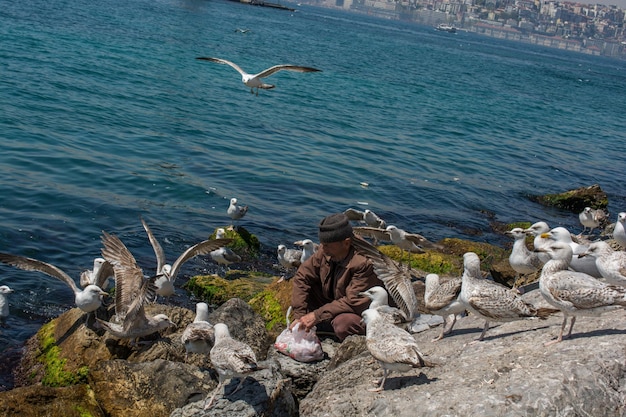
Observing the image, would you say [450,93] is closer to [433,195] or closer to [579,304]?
[433,195]

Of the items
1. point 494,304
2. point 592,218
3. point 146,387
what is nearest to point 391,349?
point 494,304

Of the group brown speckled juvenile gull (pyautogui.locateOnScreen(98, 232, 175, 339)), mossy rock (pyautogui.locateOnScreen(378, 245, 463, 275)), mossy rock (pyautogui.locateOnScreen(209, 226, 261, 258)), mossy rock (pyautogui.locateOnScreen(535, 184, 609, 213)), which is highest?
brown speckled juvenile gull (pyautogui.locateOnScreen(98, 232, 175, 339))

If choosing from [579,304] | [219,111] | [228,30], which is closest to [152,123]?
[219,111]

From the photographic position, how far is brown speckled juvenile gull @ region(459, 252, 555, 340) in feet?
22.4

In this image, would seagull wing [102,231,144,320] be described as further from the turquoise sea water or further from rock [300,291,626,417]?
rock [300,291,626,417]

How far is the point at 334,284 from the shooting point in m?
8.22

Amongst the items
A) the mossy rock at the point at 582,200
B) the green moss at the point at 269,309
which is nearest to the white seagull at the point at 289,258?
the green moss at the point at 269,309

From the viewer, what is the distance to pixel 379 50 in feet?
241

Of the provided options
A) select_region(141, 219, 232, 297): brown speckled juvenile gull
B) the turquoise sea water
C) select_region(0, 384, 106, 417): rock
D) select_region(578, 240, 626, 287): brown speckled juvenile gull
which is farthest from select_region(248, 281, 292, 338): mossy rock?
select_region(578, 240, 626, 287): brown speckled juvenile gull

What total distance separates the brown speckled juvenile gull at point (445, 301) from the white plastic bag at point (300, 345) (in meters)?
1.20

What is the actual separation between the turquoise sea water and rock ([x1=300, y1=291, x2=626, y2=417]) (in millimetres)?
5301

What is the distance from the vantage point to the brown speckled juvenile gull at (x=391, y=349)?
19.9 feet

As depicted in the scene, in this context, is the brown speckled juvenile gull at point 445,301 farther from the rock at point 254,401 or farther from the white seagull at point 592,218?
the white seagull at point 592,218

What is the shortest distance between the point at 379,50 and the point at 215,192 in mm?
57860
